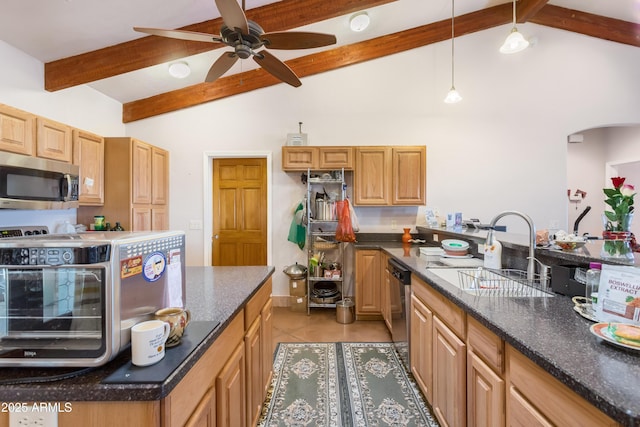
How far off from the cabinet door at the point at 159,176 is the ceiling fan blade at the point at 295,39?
2.43m

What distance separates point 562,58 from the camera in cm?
391

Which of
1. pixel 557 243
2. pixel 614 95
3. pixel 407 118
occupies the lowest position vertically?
pixel 557 243

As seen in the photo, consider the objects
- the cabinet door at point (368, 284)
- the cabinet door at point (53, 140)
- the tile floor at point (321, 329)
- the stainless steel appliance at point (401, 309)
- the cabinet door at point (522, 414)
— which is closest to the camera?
the cabinet door at point (522, 414)

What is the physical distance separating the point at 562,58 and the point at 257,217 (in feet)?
15.6

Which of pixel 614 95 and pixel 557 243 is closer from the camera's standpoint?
pixel 557 243

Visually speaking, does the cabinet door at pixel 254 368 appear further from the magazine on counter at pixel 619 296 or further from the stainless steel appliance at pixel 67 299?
the magazine on counter at pixel 619 296

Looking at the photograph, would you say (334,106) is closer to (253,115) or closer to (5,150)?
(253,115)

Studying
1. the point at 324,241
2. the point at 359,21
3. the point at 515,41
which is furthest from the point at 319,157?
the point at 515,41

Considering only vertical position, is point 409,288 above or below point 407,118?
below

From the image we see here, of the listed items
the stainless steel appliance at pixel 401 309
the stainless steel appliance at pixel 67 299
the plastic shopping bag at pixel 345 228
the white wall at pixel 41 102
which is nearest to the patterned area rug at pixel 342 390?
the stainless steel appliance at pixel 401 309

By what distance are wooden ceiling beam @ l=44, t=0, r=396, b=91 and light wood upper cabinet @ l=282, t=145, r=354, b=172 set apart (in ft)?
Result: 4.33

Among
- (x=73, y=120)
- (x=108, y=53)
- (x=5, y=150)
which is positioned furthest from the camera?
(x=73, y=120)

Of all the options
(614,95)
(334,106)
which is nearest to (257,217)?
(334,106)

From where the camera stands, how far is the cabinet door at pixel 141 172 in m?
3.21
